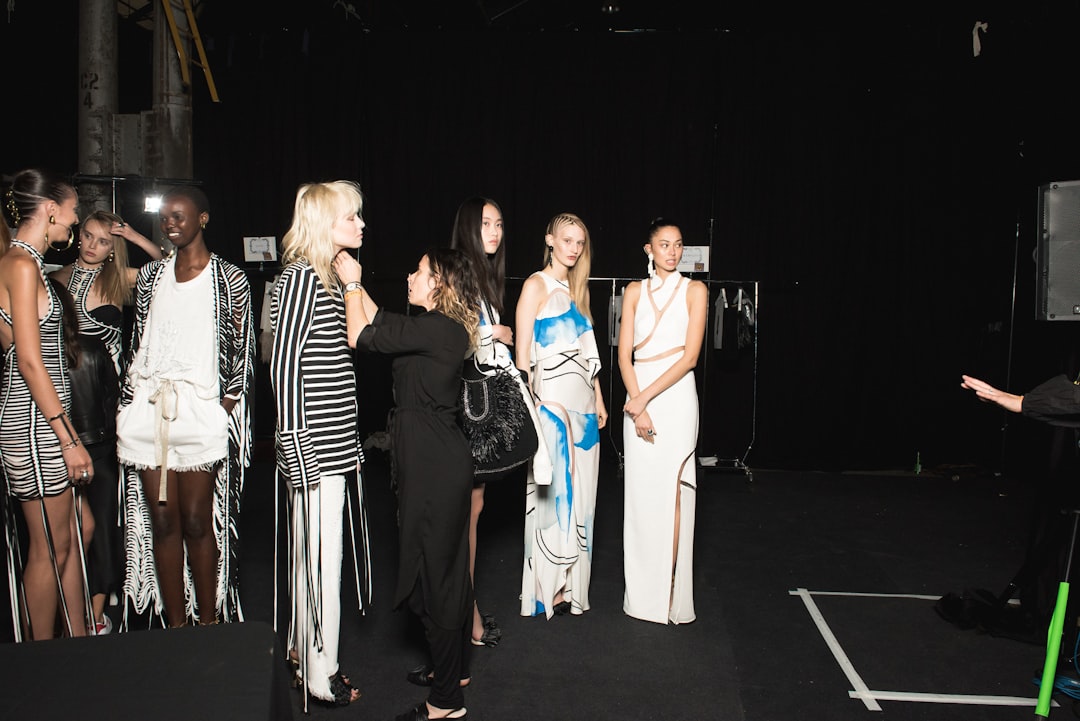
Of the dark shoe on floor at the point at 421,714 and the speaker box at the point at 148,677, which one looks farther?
the dark shoe on floor at the point at 421,714

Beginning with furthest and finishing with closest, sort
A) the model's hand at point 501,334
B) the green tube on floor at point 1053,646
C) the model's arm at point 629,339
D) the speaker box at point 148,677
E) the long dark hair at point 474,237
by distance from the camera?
the model's arm at point 629,339 < the long dark hair at point 474,237 < the model's hand at point 501,334 < the green tube on floor at point 1053,646 < the speaker box at point 148,677

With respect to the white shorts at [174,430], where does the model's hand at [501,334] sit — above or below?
above

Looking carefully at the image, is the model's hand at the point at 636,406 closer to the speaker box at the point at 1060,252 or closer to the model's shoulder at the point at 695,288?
the model's shoulder at the point at 695,288

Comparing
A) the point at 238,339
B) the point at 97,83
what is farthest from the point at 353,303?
the point at 97,83

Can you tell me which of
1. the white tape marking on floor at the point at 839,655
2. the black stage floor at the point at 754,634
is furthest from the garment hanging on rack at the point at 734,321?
the white tape marking on floor at the point at 839,655

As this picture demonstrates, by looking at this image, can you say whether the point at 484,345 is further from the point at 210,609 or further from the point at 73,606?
the point at 73,606

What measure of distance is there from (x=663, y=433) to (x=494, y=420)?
92cm

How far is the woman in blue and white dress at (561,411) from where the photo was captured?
3.19m

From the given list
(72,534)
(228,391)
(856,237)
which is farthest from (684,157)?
(72,534)

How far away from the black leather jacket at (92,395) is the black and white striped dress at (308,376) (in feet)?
2.68

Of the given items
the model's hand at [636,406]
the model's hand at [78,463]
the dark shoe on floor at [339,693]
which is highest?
the model's hand at [636,406]

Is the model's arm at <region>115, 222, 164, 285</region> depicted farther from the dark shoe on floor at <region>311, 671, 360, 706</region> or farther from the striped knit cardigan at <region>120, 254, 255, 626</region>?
the dark shoe on floor at <region>311, 671, 360, 706</region>

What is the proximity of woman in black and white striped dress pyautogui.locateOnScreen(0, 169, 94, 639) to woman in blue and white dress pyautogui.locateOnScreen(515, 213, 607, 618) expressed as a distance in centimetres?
153

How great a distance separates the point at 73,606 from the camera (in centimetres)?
266
